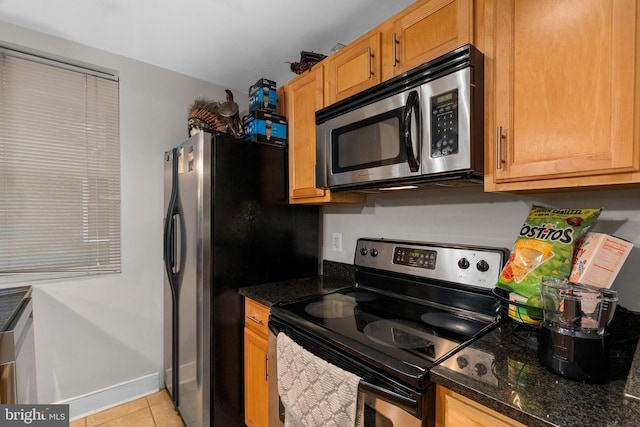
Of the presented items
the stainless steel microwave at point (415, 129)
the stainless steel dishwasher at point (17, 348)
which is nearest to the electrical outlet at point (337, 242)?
the stainless steel microwave at point (415, 129)

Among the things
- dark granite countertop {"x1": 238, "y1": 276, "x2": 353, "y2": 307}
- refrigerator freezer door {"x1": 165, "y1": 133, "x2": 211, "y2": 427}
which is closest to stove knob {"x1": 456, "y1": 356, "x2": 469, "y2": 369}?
dark granite countertop {"x1": 238, "y1": 276, "x2": 353, "y2": 307}

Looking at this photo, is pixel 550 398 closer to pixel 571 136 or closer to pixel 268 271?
pixel 571 136

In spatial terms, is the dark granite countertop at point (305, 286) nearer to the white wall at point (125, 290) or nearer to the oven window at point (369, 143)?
the oven window at point (369, 143)

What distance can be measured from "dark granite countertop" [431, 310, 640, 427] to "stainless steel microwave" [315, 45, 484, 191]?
23.6 inches

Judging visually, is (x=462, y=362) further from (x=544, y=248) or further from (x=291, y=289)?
(x=291, y=289)

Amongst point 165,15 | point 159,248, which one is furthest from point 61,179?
point 165,15

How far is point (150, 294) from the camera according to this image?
2256 millimetres

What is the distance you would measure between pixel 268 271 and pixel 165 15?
159 cm

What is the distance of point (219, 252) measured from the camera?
1660 mm

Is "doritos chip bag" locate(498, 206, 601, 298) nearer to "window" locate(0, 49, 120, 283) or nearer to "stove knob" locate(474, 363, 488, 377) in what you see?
"stove knob" locate(474, 363, 488, 377)

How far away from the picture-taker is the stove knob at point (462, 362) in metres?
0.83

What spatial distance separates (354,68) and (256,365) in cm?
161

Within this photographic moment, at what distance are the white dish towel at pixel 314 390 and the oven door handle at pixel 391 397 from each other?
0.03 metres

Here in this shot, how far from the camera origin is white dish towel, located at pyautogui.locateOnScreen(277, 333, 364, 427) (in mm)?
949
